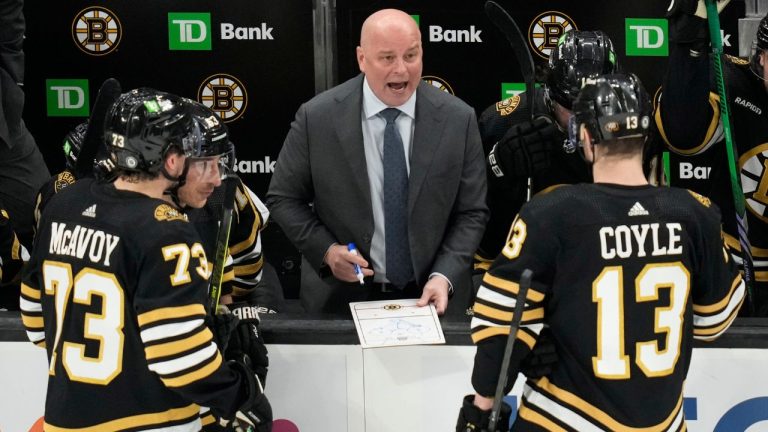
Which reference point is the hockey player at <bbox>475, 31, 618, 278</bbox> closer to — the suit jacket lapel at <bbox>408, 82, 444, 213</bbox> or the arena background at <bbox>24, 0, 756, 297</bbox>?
the suit jacket lapel at <bbox>408, 82, 444, 213</bbox>

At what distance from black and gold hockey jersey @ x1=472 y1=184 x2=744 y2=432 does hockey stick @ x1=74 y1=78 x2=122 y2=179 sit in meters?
1.28

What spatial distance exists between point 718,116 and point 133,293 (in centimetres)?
191

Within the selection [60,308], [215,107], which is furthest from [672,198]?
[215,107]

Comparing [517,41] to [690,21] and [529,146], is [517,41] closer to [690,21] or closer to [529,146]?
[529,146]

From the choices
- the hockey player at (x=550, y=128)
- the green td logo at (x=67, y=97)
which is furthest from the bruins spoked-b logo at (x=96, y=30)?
the hockey player at (x=550, y=128)

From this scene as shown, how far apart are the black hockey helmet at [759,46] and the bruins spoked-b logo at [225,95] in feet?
8.02

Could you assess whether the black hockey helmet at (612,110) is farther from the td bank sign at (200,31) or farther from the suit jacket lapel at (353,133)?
the td bank sign at (200,31)

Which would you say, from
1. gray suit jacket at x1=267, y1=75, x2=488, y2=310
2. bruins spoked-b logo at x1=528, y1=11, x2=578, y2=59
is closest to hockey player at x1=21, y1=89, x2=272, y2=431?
gray suit jacket at x1=267, y1=75, x2=488, y2=310

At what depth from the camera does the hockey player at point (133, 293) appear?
2.77 m

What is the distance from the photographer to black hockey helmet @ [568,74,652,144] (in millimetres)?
2703

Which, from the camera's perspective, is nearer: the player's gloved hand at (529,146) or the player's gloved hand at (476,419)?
the player's gloved hand at (476,419)

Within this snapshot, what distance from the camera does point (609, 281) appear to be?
271 centimetres

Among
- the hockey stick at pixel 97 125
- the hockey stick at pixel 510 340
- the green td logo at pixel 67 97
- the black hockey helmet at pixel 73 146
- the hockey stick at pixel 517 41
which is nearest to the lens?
the hockey stick at pixel 510 340

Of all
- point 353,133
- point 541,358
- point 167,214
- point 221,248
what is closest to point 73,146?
point 353,133
